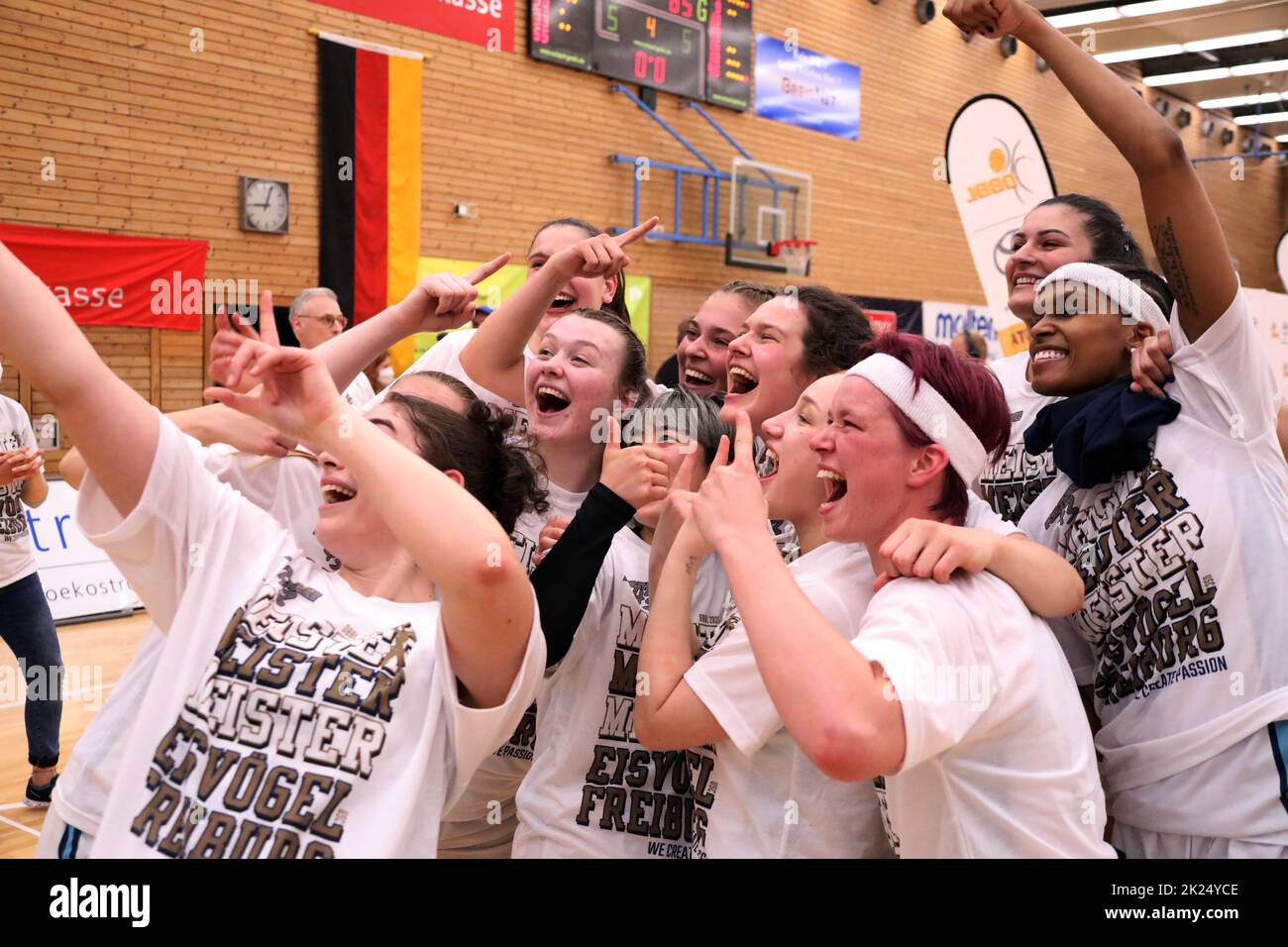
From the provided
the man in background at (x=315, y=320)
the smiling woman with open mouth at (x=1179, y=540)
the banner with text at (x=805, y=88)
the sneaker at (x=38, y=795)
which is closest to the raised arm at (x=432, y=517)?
the smiling woman with open mouth at (x=1179, y=540)

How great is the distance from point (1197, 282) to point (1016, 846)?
4.23ft

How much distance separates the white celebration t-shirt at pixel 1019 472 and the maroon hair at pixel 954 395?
1.82 ft

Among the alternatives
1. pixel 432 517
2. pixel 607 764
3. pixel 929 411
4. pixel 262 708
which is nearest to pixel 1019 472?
pixel 929 411

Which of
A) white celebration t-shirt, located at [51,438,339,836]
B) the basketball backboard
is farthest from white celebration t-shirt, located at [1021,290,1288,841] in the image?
the basketball backboard

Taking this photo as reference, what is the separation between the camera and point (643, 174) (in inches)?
504

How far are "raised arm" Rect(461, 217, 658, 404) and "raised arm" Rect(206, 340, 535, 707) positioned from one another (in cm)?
105

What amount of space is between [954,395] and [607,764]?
3.43 feet

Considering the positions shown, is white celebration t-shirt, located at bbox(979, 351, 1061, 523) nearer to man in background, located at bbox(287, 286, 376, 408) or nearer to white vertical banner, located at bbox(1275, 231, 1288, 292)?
man in background, located at bbox(287, 286, 376, 408)

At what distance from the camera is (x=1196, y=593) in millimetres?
2115

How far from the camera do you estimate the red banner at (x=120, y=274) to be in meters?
7.89

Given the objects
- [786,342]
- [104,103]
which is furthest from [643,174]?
[786,342]

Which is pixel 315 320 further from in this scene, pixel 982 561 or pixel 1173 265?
pixel 982 561

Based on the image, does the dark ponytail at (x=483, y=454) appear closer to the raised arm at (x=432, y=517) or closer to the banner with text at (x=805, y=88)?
the raised arm at (x=432, y=517)

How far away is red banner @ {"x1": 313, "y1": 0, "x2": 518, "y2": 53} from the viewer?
10273mm
